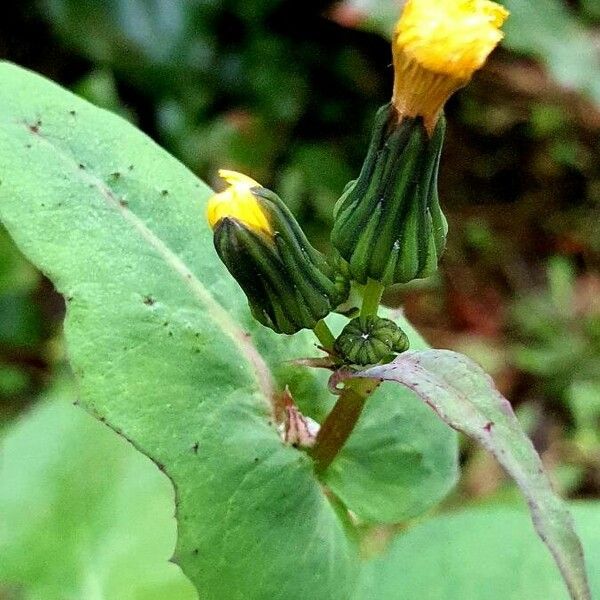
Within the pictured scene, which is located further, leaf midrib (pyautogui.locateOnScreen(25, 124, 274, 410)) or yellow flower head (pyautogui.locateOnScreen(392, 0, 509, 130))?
Result: leaf midrib (pyautogui.locateOnScreen(25, 124, 274, 410))

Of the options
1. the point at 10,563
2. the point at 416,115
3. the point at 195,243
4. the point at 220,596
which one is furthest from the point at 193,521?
the point at 10,563

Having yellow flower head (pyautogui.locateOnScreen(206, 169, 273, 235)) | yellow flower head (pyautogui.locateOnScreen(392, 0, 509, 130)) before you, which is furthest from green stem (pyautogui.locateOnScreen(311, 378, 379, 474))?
yellow flower head (pyautogui.locateOnScreen(392, 0, 509, 130))

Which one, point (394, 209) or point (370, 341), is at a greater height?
point (394, 209)

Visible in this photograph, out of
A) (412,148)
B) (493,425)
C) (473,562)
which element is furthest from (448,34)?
(473,562)

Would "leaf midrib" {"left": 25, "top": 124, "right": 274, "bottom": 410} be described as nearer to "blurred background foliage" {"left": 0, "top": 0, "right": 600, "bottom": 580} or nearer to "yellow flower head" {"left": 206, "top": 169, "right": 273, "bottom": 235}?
"yellow flower head" {"left": 206, "top": 169, "right": 273, "bottom": 235}

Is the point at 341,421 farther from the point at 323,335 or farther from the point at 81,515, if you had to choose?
the point at 81,515

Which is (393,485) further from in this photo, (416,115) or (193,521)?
(416,115)

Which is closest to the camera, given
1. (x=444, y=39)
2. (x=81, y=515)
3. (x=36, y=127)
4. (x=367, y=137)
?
(x=444, y=39)

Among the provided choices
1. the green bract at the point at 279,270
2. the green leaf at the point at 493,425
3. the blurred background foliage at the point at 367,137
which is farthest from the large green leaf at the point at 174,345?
the blurred background foliage at the point at 367,137
